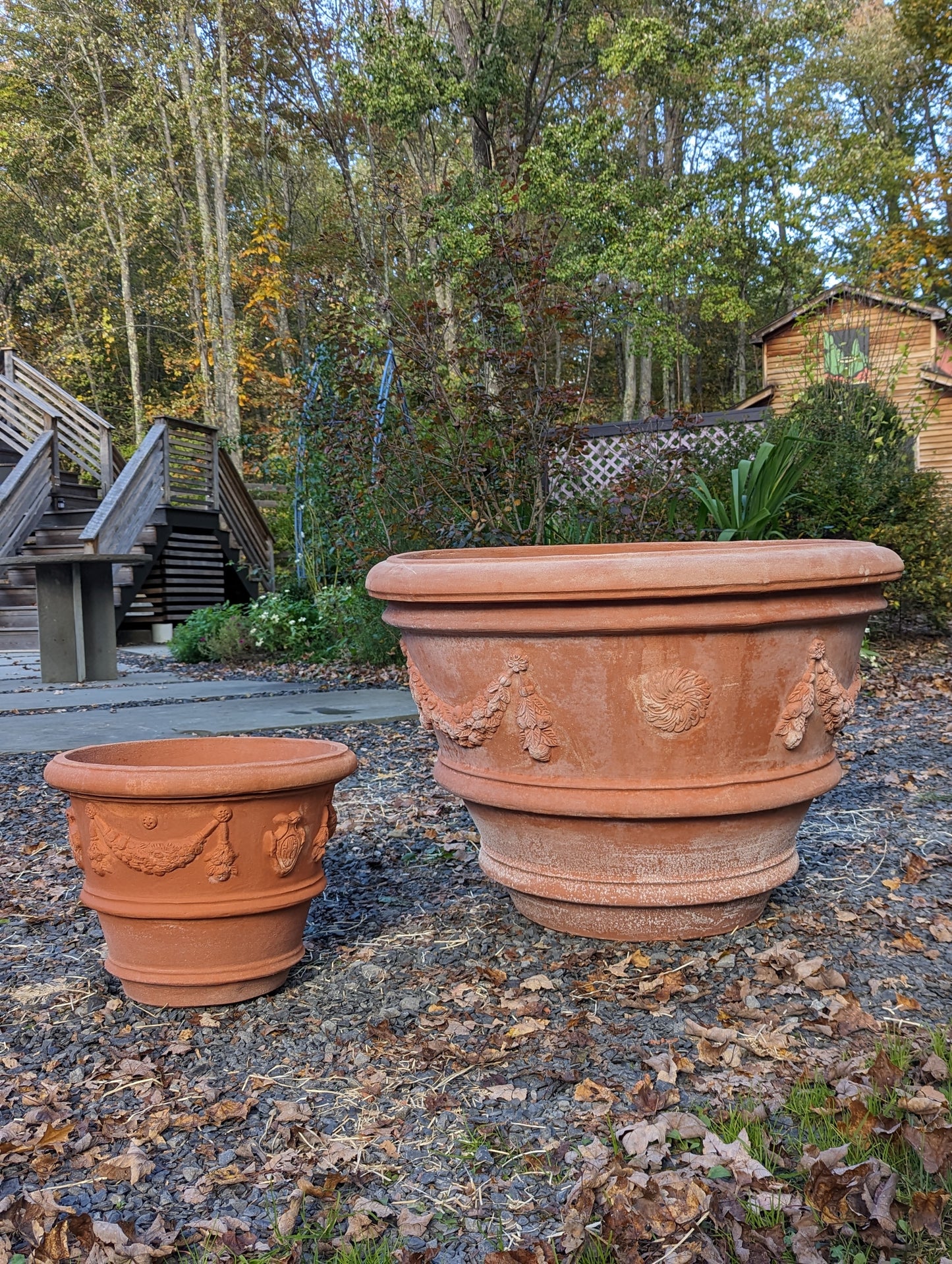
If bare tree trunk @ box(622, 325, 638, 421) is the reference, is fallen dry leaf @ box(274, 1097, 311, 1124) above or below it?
below

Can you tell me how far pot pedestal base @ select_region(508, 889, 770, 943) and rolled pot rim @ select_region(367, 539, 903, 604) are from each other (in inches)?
30.5

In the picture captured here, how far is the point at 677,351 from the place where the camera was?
20344 millimetres

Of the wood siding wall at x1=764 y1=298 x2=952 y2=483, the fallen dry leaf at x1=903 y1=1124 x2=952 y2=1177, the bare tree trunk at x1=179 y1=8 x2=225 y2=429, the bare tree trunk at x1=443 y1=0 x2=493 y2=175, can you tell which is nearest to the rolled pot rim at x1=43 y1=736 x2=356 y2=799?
the fallen dry leaf at x1=903 y1=1124 x2=952 y2=1177

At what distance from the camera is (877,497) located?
7.59m

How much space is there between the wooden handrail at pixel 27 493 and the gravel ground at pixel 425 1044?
7618mm

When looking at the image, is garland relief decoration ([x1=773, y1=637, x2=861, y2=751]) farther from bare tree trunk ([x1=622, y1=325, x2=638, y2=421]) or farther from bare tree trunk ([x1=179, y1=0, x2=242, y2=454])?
bare tree trunk ([x1=622, y1=325, x2=638, y2=421])

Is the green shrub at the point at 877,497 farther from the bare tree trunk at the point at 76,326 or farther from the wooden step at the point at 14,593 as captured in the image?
the bare tree trunk at the point at 76,326

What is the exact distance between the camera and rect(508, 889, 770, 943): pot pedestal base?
2348 millimetres

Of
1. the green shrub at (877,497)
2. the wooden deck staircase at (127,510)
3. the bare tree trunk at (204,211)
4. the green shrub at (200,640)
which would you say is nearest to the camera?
the green shrub at (877,497)

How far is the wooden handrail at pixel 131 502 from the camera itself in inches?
336

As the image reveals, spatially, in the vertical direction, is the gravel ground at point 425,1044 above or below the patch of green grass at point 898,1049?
below

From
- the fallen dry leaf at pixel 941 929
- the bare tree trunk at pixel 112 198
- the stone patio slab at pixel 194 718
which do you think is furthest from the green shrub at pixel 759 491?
the bare tree trunk at pixel 112 198

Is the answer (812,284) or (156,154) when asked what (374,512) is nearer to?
(156,154)

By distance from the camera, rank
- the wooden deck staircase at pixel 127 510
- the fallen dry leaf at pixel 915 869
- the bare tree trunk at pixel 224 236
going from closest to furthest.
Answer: the fallen dry leaf at pixel 915 869, the wooden deck staircase at pixel 127 510, the bare tree trunk at pixel 224 236
